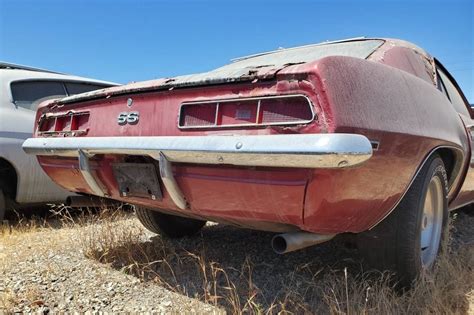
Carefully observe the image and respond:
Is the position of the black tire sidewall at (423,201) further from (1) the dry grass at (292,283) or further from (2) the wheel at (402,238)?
(1) the dry grass at (292,283)

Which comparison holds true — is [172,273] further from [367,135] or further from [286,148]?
[367,135]

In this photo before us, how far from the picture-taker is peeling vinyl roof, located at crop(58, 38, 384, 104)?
1.97 metres

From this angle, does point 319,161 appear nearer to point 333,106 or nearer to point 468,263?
point 333,106

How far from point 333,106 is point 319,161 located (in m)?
0.22

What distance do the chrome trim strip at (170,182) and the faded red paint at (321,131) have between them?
0.03 m

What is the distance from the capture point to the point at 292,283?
2639 millimetres

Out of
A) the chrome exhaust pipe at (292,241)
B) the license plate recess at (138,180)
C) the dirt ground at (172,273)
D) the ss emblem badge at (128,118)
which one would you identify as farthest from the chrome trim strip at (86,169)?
the chrome exhaust pipe at (292,241)

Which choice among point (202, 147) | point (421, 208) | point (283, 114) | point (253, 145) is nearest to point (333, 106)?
point (283, 114)

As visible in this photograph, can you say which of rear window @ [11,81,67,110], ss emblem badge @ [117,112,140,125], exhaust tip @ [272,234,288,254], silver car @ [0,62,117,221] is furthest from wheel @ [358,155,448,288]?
rear window @ [11,81,67,110]

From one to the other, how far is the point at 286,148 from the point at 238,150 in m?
0.21

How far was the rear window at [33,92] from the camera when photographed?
4316 mm

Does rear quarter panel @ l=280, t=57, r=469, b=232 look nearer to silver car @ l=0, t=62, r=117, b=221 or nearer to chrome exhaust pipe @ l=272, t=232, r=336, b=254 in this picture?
chrome exhaust pipe @ l=272, t=232, r=336, b=254

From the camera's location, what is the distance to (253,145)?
5.81 feet

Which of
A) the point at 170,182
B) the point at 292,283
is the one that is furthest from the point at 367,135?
the point at 292,283
